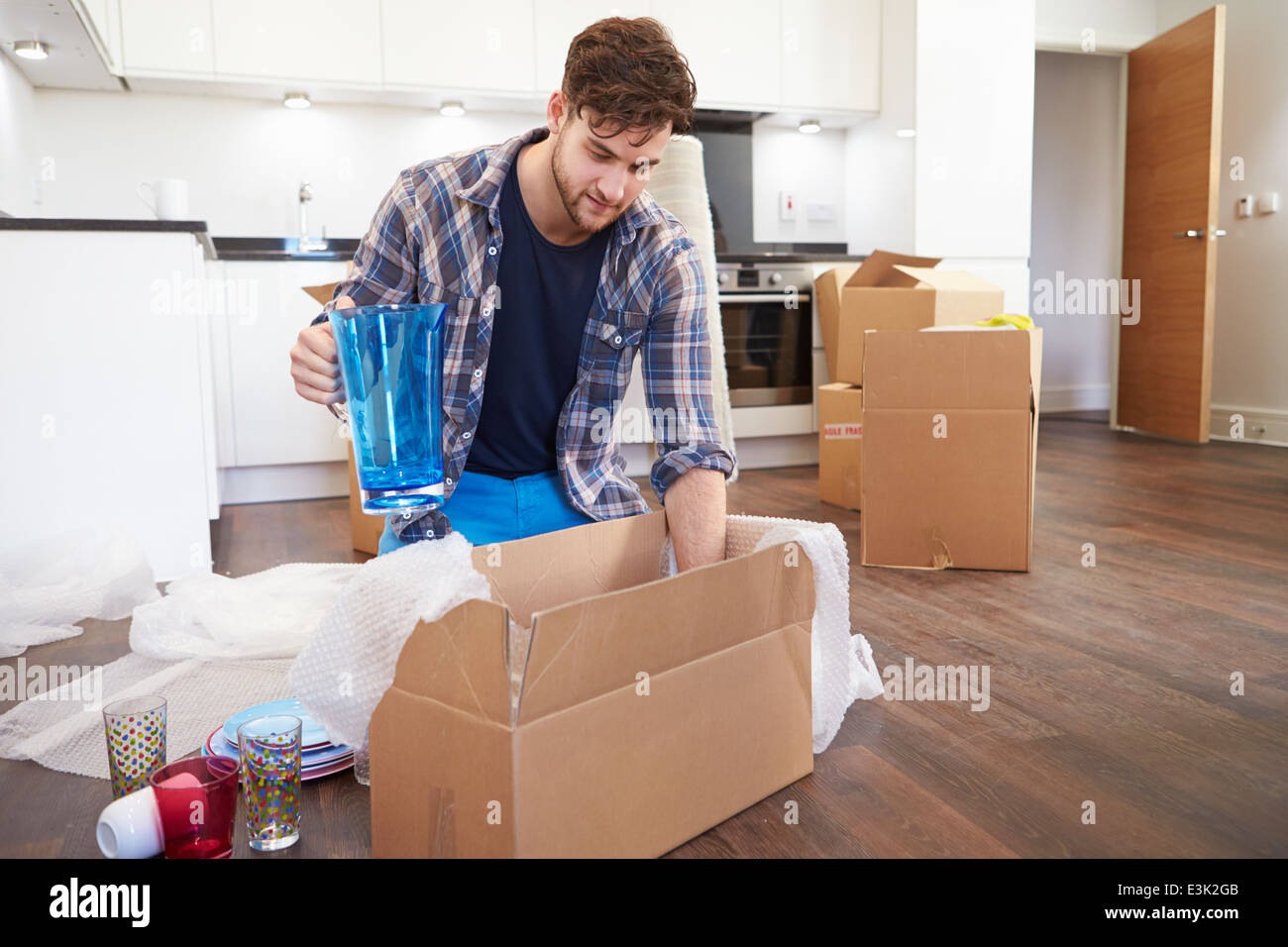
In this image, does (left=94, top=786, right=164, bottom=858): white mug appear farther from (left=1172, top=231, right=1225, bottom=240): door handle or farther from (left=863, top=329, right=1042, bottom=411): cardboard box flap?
(left=1172, top=231, right=1225, bottom=240): door handle

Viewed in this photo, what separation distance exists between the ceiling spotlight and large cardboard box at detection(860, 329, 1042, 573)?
2.58m

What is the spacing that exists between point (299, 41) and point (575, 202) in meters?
2.99

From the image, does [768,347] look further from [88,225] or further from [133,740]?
[133,740]

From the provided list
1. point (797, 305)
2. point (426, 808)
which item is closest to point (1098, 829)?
point (426, 808)

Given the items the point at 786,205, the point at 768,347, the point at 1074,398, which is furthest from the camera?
the point at 1074,398

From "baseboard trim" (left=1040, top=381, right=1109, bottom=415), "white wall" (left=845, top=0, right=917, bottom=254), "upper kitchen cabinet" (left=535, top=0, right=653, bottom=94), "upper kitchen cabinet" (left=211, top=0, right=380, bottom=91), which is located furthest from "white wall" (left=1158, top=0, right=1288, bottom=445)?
"upper kitchen cabinet" (left=211, top=0, right=380, bottom=91)

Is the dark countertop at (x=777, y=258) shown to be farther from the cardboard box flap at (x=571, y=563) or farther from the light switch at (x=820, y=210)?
the cardboard box flap at (x=571, y=563)

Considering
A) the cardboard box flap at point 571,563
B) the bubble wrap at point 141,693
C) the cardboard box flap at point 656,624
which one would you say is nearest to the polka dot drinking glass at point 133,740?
the bubble wrap at point 141,693

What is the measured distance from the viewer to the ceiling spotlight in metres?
3.03

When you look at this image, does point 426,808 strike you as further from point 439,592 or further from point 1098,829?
point 1098,829

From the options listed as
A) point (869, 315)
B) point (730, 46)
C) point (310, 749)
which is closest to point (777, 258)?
point (730, 46)

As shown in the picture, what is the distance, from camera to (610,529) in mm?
1246

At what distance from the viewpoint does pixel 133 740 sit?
119 centimetres
